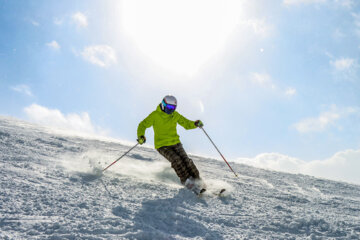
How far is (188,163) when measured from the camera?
206 inches

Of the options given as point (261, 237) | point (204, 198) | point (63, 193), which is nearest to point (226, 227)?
point (261, 237)

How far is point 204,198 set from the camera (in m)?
4.26

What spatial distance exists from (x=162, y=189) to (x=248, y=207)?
1.45 metres

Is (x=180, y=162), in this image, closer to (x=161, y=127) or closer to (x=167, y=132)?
(x=167, y=132)

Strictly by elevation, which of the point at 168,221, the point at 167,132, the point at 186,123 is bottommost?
the point at 168,221

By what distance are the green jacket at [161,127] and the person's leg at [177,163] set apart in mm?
150

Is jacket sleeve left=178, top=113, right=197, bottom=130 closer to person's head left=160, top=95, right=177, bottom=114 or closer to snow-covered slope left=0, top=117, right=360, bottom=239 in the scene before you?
person's head left=160, top=95, right=177, bottom=114

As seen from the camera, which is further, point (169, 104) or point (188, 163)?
point (169, 104)

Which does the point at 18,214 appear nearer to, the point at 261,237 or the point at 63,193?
the point at 63,193

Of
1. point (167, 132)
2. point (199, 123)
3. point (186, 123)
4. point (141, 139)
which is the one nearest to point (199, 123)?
point (199, 123)

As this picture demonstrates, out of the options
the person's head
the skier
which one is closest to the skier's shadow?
the skier

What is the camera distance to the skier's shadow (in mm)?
2639

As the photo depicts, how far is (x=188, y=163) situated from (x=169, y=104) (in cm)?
130

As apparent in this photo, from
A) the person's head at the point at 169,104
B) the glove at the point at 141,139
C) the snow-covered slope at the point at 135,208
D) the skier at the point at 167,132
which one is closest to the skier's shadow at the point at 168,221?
the snow-covered slope at the point at 135,208
